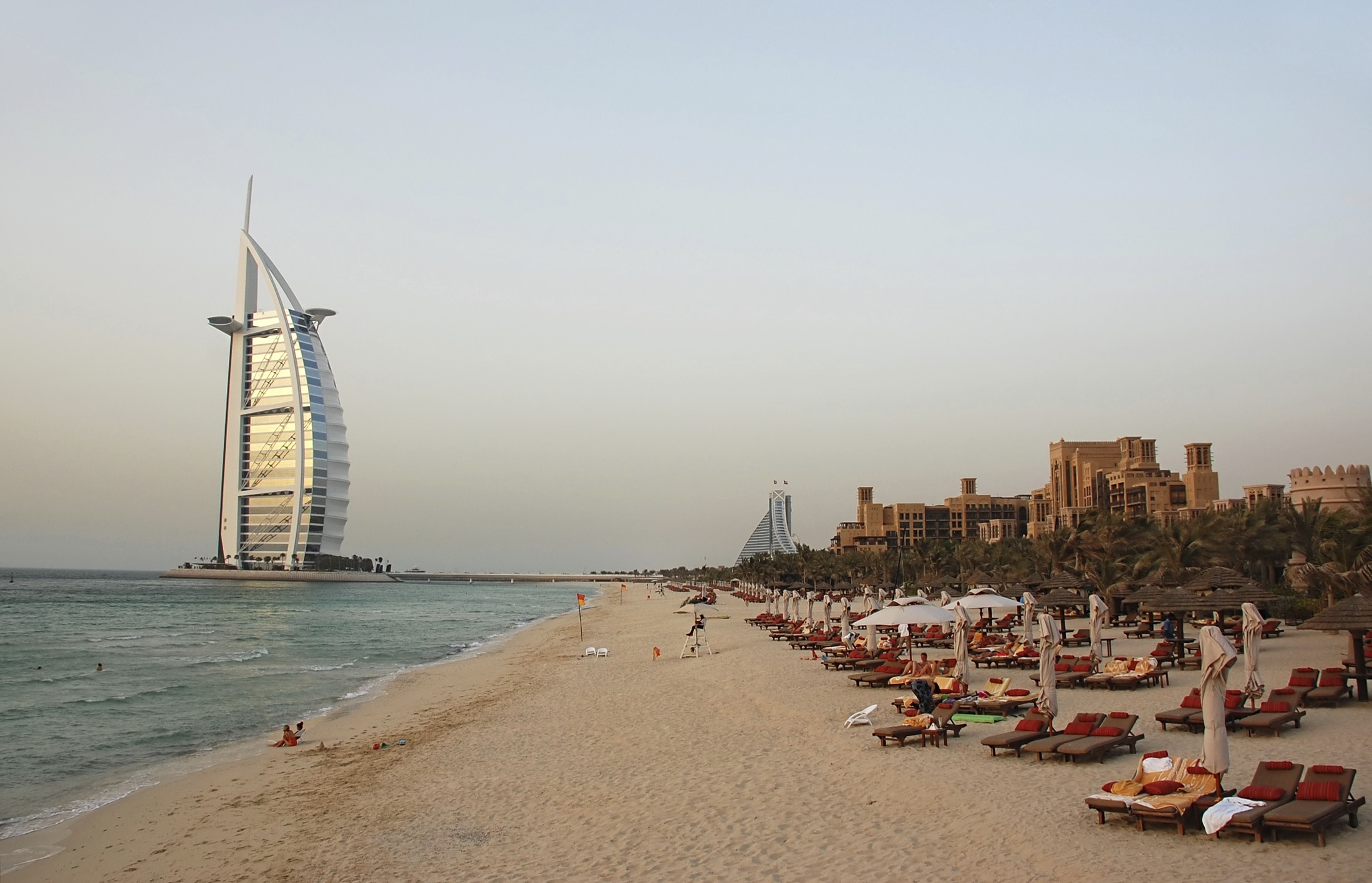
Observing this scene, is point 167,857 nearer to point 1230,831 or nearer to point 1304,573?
point 1230,831

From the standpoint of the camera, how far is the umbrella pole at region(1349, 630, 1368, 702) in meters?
12.7

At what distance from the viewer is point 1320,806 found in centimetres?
703

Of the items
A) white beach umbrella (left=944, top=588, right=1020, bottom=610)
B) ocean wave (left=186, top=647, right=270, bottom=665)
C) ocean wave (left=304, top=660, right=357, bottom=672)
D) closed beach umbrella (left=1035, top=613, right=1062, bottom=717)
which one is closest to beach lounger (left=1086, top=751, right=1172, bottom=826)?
closed beach umbrella (left=1035, top=613, right=1062, bottom=717)

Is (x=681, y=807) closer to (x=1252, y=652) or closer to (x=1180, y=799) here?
(x=1180, y=799)

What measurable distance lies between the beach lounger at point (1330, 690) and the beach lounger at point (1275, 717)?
98 centimetres

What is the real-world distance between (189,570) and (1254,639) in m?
166

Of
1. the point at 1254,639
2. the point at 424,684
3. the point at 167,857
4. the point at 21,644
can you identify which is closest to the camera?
the point at 167,857

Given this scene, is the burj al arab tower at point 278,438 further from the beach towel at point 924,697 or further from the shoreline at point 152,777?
the beach towel at point 924,697

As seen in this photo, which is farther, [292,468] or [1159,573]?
[292,468]

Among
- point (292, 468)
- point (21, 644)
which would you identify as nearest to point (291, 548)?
point (292, 468)

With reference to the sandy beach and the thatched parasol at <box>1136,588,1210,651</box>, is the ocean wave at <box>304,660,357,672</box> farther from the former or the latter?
the thatched parasol at <box>1136,588,1210,651</box>

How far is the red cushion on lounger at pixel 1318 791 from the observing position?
7137mm

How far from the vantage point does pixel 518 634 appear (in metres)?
46.7

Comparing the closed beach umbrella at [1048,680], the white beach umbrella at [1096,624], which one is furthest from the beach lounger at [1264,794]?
the white beach umbrella at [1096,624]
